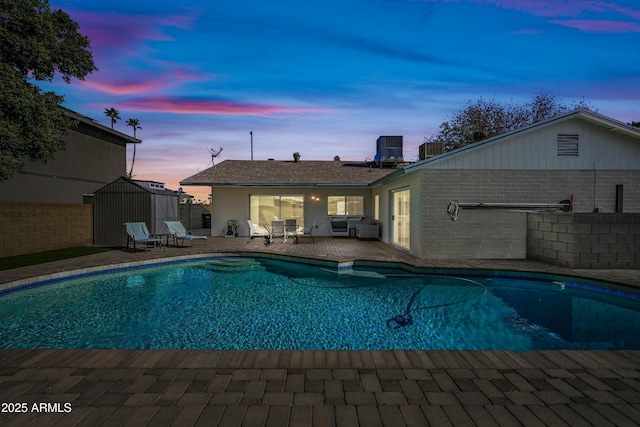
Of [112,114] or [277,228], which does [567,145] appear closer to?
[277,228]

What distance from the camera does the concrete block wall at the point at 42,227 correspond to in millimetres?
9980

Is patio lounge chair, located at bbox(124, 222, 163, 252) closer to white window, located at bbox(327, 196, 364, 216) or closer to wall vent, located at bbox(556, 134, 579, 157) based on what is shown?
white window, located at bbox(327, 196, 364, 216)

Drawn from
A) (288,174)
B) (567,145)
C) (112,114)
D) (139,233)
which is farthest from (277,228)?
(112,114)

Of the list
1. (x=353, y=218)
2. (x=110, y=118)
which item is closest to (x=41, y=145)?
(x=353, y=218)

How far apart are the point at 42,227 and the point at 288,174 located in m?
9.78

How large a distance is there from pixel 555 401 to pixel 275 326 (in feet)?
11.7

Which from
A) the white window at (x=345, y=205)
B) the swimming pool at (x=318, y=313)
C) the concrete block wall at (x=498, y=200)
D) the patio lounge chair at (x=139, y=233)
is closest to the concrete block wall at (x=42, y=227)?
the patio lounge chair at (x=139, y=233)

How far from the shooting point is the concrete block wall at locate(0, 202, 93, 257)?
9980mm

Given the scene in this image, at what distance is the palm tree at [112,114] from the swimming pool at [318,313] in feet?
116

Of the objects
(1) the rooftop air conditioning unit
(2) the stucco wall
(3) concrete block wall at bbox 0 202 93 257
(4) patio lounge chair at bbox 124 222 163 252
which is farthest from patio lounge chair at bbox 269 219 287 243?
(2) the stucco wall

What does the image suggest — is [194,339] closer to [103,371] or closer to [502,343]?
[103,371]

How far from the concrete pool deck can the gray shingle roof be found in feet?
41.9

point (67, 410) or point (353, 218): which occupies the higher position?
point (353, 218)

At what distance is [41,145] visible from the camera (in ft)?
26.4
